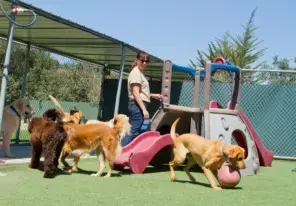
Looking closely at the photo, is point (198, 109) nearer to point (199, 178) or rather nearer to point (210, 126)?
point (210, 126)

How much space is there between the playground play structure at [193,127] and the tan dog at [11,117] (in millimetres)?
2201

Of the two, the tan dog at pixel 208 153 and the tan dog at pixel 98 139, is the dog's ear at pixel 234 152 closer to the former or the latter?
the tan dog at pixel 208 153

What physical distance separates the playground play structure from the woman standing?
24 centimetres

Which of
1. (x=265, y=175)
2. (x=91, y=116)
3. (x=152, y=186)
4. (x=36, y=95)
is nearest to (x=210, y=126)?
(x=265, y=175)

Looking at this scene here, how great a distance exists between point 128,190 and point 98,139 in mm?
1353

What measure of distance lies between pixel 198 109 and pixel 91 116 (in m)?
8.51

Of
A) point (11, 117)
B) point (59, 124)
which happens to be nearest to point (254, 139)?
point (59, 124)

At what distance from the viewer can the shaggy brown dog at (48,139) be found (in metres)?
6.36

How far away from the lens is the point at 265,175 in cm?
827

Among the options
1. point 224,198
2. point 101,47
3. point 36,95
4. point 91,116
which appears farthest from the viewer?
point 36,95

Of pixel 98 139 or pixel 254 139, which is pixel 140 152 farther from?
pixel 254 139

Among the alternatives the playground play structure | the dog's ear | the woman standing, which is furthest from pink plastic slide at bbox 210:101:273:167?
the dog's ear

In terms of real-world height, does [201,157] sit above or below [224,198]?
above

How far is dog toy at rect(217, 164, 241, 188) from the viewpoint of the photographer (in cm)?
629
